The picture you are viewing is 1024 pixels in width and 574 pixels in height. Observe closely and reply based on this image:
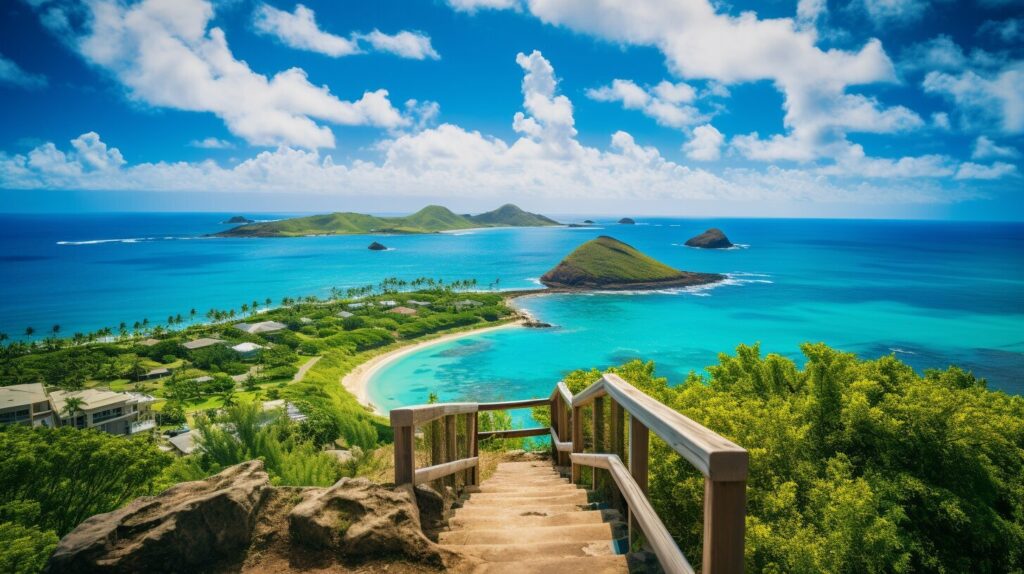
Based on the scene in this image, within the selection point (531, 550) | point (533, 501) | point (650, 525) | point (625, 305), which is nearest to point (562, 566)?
point (531, 550)

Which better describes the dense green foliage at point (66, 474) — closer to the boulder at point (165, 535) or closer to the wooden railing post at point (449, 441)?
the boulder at point (165, 535)

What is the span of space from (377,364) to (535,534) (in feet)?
163

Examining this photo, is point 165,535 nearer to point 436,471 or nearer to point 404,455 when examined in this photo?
point 404,455

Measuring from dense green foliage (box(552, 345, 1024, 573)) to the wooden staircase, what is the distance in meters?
1.03

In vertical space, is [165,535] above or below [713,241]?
below

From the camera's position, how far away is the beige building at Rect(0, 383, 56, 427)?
31.9 m

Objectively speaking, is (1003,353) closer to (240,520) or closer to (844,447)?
(844,447)

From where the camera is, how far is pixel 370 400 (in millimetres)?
40344

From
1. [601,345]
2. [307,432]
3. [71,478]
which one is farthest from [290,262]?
[71,478]

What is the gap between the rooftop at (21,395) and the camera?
32906mm

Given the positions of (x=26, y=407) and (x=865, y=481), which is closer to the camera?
(x=865, y=481)

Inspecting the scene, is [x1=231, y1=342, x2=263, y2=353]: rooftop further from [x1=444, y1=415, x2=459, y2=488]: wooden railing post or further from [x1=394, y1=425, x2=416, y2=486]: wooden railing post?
[x1=394, y1=425, x2=416, y2=486]: wooden railing post

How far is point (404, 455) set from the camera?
157 inches

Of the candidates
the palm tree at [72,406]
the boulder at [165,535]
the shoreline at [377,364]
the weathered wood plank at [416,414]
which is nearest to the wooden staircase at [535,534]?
the weathered wood plank at [416,414]
